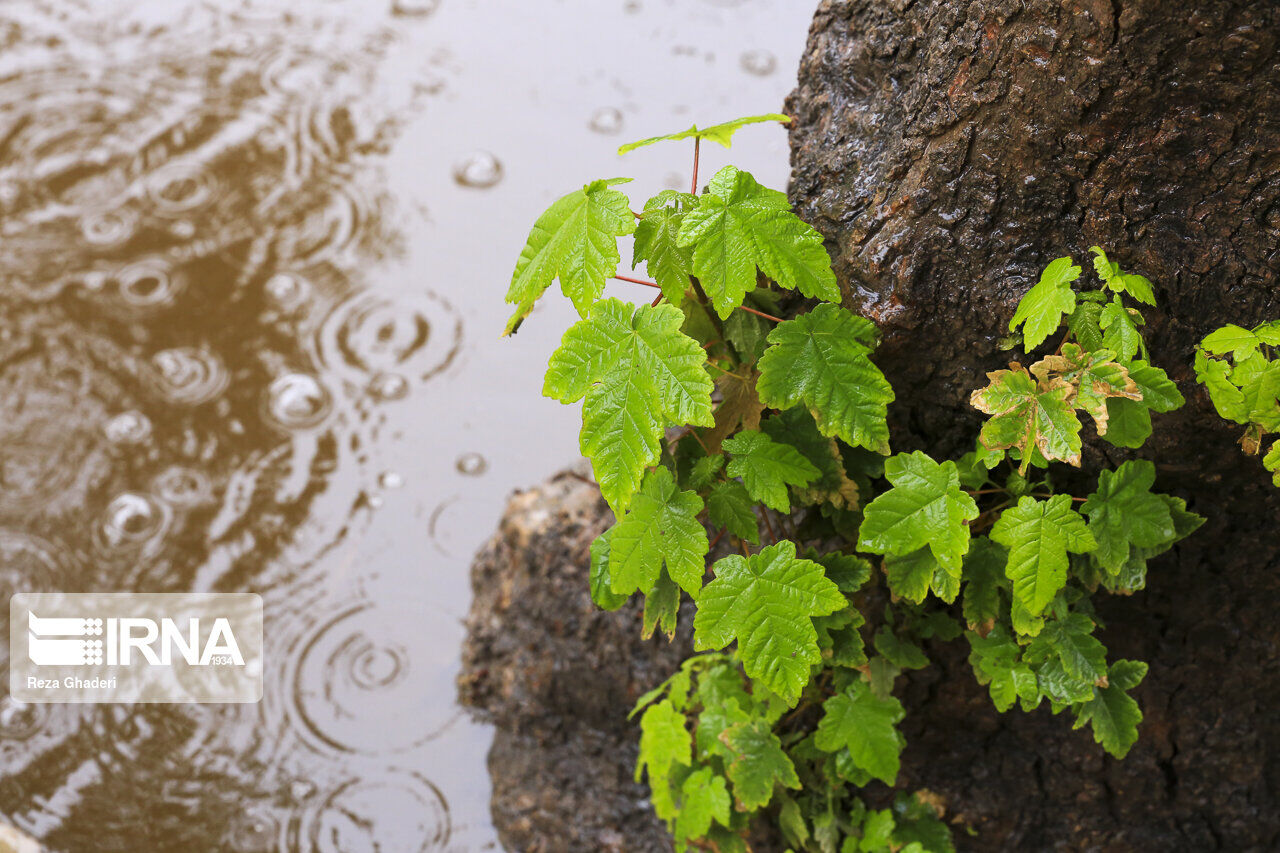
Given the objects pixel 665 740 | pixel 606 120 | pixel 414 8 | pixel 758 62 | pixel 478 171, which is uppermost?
→ pixel 414 8

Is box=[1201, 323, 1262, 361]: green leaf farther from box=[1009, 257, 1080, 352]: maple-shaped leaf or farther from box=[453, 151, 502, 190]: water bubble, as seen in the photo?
box=[453, 151, 502, 190]: water bubble

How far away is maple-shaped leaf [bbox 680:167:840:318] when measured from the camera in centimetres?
132

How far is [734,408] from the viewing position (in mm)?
1496

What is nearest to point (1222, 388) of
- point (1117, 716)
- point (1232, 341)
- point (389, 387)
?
point (1232, 341)

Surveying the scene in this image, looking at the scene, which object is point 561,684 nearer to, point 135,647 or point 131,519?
point 135,647

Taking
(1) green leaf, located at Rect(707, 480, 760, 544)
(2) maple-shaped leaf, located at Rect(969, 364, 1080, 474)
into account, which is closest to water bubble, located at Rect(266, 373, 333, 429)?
(1) green leaf, located at Rect(707, 480, 760, 544)

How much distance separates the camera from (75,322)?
3.12 meters

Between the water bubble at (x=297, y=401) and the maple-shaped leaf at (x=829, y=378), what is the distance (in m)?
1.91

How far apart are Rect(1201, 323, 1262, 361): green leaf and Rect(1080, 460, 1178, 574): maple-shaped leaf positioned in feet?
0.57

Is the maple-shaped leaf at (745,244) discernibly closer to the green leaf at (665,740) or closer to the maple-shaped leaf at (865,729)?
the maple-shaped leaf at (865,729)

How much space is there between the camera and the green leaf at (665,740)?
1.73 m

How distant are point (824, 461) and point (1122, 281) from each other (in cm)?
46

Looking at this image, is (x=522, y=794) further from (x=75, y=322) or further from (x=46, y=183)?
(x=46, y=183)

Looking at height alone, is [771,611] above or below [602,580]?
below
